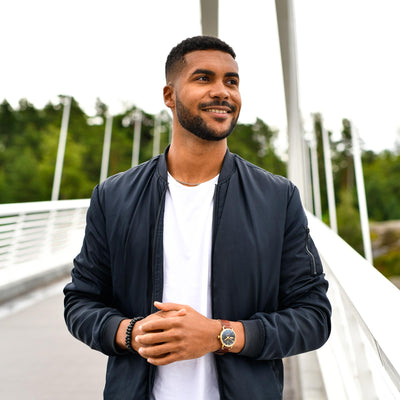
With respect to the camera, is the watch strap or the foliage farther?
the foliage

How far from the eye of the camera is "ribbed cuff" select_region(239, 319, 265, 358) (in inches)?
35.9

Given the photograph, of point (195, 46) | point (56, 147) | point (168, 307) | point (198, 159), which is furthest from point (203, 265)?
point (56, 147)

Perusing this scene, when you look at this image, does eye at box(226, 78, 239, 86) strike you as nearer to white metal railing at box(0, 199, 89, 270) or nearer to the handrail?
the handrail

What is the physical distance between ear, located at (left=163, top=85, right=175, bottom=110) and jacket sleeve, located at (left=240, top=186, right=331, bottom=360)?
0.40 meters

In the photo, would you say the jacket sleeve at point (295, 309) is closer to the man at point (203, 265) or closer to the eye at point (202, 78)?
the man at point (203, 265)

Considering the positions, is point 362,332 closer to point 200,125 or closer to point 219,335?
point 219,335

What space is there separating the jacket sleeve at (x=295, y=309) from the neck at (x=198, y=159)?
0.71ft

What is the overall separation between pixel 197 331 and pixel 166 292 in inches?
7.0

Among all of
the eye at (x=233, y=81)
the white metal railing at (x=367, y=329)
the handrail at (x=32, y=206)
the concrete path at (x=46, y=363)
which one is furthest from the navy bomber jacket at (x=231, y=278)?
the handrail at (x=32, y=206)

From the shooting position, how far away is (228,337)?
0.90m

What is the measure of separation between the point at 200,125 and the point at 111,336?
54 cm

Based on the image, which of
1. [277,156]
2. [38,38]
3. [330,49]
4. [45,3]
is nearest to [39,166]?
Result: [38,38]

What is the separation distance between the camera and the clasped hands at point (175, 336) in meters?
0.85

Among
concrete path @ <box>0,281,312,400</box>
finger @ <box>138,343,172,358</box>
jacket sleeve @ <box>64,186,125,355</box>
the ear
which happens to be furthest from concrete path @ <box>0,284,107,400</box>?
the ear
